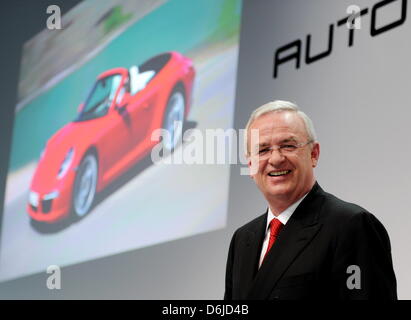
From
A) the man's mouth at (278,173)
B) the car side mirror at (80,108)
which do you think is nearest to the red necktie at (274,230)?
the man's mouth at (278,173)

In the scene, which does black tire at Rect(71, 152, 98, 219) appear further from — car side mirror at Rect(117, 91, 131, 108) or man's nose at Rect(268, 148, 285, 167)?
man's nose at Rect(268, 148, 285, 167)

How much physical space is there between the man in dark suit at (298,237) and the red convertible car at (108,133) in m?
2.23

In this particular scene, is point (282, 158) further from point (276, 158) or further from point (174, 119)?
point (174, 119)

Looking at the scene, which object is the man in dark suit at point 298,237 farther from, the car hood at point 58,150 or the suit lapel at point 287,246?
the car hood at point 58,150

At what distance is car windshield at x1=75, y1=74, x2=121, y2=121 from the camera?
4605mm

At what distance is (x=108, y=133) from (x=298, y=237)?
9.41 feet

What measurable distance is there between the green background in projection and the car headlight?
31 cm

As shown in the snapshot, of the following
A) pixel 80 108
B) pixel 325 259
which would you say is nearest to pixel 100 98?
pixel 80 108

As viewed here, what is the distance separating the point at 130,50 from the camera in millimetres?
4676

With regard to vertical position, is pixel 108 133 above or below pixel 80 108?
below

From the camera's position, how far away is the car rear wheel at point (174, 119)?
417cm
